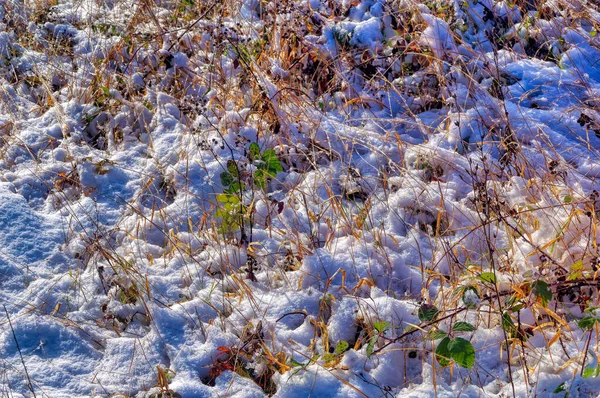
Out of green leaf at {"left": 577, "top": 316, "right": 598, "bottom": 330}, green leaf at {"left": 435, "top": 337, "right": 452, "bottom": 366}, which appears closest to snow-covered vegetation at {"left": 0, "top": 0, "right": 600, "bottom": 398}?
green leaf at {"left": 435, "top": 337, "right": 452, "bottom": 366}

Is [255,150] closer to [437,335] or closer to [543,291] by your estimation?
[437,335]

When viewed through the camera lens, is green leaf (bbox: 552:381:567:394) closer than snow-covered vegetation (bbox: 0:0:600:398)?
Yes

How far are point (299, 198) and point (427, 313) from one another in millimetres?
985

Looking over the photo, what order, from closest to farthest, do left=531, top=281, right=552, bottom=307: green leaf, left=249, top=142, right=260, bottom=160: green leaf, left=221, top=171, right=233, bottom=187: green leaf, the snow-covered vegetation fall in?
left=531, top=281, right=552, bottom=307: green leaf → the snow-covered vegetation → left=221, top=171, right=233, bottom=187: green leaf → left=249, top=142, right=260, bottom=160: green leaf

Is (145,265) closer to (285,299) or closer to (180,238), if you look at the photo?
(180,238)

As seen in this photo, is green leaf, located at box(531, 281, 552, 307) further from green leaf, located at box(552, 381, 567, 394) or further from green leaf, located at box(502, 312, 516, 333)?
green leaf, located at box(552, 381, 567, 394)

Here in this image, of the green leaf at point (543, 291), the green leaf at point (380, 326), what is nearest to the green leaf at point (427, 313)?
Result: the green leaf at point (380, 326)

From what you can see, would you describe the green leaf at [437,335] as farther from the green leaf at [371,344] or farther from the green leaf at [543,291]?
the green leaf at [543,291]

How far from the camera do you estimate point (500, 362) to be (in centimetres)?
223

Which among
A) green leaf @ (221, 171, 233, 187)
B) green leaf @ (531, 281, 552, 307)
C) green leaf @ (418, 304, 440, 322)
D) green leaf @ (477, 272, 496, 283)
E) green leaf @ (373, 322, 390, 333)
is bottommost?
green leaf @ (221, 171, 233, 187)

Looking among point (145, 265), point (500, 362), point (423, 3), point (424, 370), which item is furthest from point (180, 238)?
point (423, 3)

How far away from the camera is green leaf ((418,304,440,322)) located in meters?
2.20

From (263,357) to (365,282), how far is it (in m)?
0.53

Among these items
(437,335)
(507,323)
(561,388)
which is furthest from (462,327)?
(561,388)
